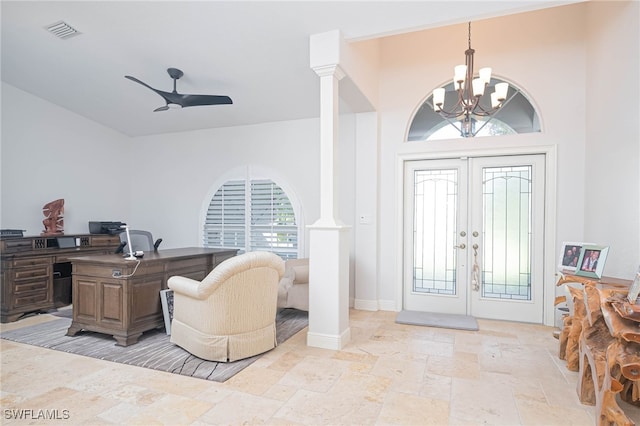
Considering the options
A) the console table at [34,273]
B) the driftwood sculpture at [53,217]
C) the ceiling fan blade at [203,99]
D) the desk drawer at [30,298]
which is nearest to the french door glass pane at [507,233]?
the ceiling fan blade at [203,99]

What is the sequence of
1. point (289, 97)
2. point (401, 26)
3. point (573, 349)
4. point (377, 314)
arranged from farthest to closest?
point (289, 97), point (377, 314), point (401, 26), point (573, 349)

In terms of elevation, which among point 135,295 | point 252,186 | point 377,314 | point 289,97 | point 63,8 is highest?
point 63,8

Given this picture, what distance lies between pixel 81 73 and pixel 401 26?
415 centimetres

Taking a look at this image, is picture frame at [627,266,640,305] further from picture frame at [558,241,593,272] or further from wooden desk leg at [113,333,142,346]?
wooden desk leg at [113,333,142,346]

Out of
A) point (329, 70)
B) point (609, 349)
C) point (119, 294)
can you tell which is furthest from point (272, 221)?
point (609, 349)

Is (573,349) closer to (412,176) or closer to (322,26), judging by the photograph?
(412,176)

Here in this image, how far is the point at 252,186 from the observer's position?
5.88 meters

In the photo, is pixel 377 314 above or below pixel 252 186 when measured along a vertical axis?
below

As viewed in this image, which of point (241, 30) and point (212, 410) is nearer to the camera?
point (212, 410)

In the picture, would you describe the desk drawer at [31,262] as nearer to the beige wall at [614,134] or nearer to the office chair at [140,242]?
→ the office chair at [140,242]

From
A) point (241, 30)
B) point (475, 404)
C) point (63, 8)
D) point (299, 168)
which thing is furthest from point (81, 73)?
point (475, 404)

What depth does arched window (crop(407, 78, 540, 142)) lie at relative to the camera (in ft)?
14.2

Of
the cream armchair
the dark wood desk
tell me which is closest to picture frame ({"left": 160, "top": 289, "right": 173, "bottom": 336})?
the dark wood desk

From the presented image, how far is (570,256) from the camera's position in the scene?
3.23 meters
